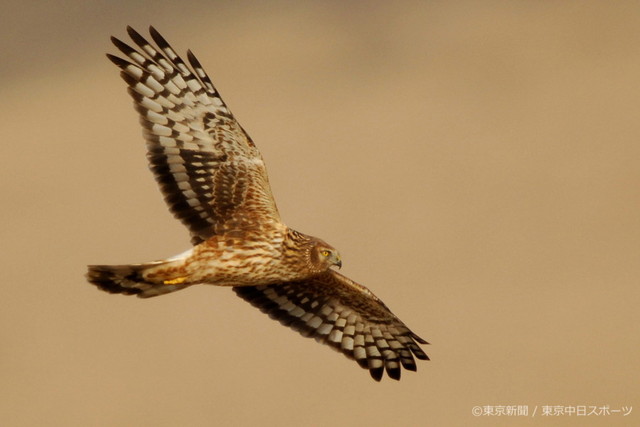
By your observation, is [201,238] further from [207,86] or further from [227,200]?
[207,86]

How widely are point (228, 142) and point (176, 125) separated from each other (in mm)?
355

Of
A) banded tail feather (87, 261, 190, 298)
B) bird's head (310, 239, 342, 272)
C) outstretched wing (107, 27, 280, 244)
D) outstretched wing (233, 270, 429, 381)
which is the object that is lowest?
banded tail feather (87, 261, 190, 298)

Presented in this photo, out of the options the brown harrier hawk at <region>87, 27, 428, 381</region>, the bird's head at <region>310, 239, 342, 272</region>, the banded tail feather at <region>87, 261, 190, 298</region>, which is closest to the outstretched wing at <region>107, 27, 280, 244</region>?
the brown harrier hawk at <region>87, 27, 428, 381</region>

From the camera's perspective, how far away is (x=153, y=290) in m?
6.55

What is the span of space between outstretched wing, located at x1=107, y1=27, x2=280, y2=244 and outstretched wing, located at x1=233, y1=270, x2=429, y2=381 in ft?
3.26

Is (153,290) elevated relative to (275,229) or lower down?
lower down

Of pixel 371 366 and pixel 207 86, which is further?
pixel 371 366

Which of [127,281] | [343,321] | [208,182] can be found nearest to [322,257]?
[208,182]

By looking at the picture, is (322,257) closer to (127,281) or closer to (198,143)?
(198,143)

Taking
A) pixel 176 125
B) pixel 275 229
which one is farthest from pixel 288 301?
pixel 176 125

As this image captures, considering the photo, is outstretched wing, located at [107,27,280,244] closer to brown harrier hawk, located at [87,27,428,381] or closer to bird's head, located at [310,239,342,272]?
brown harrier hawk, located at [87,27,428,381]

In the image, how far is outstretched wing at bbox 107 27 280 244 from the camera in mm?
6770

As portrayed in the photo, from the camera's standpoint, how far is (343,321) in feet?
25.3

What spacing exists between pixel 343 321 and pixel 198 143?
5.87 ft
